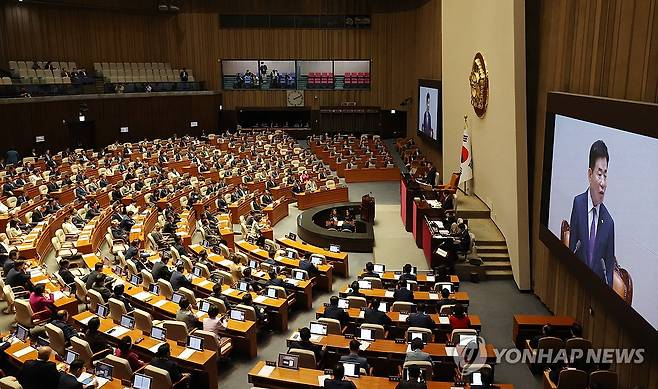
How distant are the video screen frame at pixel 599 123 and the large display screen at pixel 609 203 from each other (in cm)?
6

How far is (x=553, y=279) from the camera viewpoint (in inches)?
442

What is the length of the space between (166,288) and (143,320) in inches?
64.9

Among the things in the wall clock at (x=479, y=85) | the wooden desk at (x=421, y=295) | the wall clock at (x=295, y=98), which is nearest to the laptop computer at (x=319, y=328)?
the wooden desk at (x=421, y=295)

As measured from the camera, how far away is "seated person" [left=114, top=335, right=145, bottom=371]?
7.88m

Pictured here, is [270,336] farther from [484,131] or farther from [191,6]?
[191,6]

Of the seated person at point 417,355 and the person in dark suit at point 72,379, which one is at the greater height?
the person in dark suit at point 72,379

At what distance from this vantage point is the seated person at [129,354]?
7883 mm

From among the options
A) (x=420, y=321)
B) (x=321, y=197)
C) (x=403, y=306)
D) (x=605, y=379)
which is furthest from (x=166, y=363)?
(x=321, y=197)

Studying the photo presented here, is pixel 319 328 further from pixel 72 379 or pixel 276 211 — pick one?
pixel 276 211

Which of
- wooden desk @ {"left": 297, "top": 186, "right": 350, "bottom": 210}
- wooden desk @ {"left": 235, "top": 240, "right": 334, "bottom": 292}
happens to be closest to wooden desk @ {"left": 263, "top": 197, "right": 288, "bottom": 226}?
wooden desk @ {"left": 297, "top": 186, "right": 350, "bottom": 210}

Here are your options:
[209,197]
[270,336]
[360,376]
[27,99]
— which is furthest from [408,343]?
[27,99]

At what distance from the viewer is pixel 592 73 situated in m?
9.17

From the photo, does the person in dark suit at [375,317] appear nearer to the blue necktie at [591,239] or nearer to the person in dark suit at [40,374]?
the blue necktie at [591,239]

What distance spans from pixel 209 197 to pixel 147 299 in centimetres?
967
